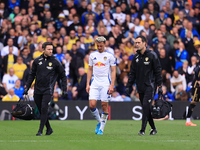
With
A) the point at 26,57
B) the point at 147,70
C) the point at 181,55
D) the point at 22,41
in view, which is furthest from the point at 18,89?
the point at 147,70

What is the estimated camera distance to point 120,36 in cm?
2019

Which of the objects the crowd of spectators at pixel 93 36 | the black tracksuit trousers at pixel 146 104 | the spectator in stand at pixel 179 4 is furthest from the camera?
the spectator in stand at pixel 179 4

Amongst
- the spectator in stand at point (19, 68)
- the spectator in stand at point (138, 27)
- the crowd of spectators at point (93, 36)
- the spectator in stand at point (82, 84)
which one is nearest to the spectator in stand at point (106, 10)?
the crowd of spectators at point (93, 36)

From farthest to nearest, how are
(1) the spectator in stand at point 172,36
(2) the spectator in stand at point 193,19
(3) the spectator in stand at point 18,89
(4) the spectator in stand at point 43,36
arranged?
(2) the spectator in stand at point 193,19
(1) the spectator in stand at point 172,36
(4) the spectator in stand at point 43,36
(3) the spectator in stand at point 18,89

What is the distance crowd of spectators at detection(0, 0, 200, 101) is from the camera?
727 inches

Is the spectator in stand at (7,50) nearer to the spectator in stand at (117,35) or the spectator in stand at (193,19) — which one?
the spectator in stand at (117,35)

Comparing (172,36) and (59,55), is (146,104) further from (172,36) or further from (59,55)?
(172,36)

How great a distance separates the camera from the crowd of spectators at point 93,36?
60.5ft

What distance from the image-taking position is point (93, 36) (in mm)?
20312

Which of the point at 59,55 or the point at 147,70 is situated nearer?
the point at 147,70

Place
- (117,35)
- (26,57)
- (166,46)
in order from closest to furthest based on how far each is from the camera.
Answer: (26,57) < (166,46) < (117,35)

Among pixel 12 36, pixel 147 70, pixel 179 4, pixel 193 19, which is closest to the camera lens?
pixel 147 70

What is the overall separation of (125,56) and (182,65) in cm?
282

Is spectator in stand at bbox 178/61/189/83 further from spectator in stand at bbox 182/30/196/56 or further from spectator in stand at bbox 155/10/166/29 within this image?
spectator in stand at bbox 155/10/166/29
